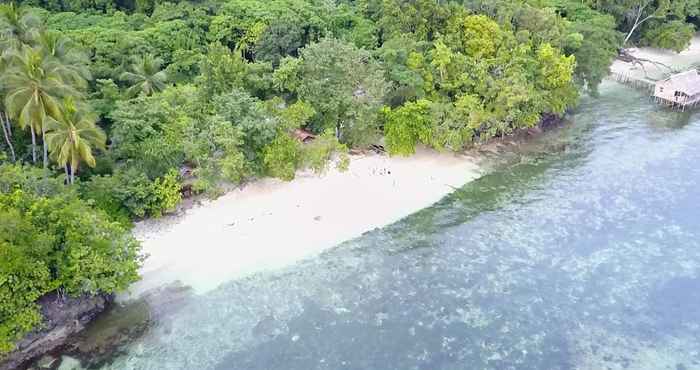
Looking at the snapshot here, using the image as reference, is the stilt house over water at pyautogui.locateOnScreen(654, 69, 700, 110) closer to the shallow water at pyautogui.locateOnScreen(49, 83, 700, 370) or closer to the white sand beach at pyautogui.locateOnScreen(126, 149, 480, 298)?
the shallow water at pyautogui.locateOnScreen(49, 83, 700, 370)

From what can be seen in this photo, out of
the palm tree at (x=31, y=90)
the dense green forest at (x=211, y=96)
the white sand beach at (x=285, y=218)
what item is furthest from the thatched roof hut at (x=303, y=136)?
the palm tree at (x=31, y=90)

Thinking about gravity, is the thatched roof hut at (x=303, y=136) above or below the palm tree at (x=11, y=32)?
below

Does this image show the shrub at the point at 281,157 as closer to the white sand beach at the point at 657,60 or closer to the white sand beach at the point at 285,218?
the white sand beach at the point at 285,218

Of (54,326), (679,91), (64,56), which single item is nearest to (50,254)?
(54,326)

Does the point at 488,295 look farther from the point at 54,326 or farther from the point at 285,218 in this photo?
the point at 54,326

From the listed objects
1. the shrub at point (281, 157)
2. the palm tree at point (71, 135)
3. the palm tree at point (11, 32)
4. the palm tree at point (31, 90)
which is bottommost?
the shrub at point (281, 157)

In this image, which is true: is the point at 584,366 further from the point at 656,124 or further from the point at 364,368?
the point at 656,124

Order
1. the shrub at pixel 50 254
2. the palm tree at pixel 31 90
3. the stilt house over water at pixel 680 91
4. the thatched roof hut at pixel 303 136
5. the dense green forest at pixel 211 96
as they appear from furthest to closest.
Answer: the stilt house over water at pixel 680 91, the thatched roof hut at pixel 303 136, the palm tree at pixel 31 90, the dense green forest at pixel 211 96, the shrub at pixel 50 254
